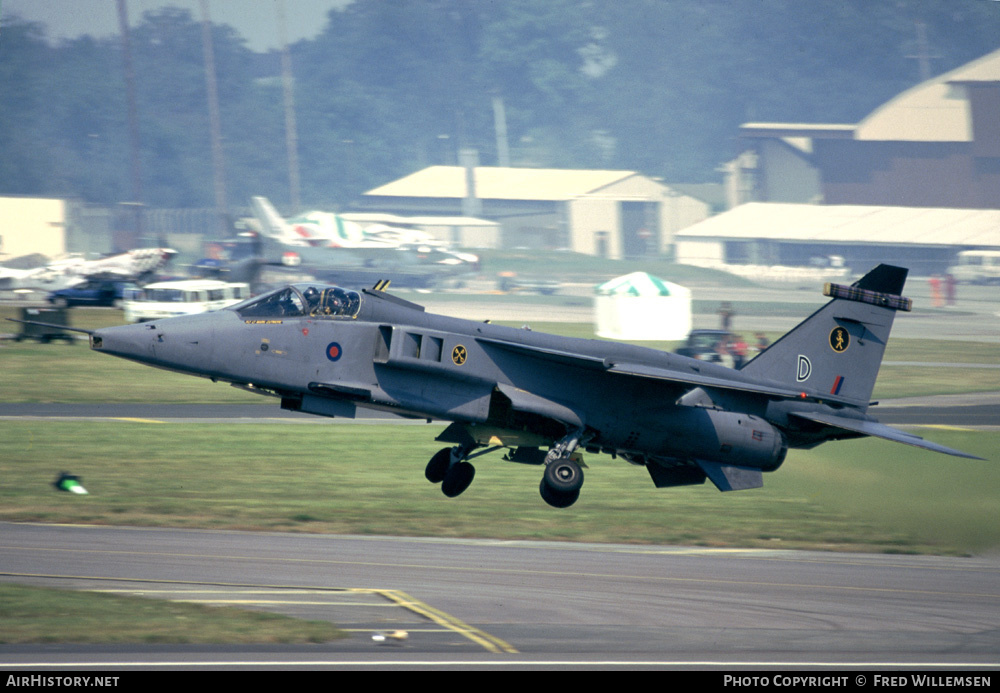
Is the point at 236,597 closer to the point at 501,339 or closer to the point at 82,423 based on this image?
the point at 501,339

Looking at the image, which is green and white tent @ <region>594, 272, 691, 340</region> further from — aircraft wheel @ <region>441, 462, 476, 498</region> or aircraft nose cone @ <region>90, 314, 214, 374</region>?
aircraft nose cone @ <region>90, 314, 214, 374</region>

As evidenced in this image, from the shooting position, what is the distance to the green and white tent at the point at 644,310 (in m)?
56.7

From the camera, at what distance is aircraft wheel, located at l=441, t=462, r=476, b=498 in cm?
1989

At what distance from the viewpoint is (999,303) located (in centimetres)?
8100

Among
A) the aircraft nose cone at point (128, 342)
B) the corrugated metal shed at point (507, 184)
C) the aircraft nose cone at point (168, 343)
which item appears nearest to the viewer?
the aircraft nose cone at point (128, 342)

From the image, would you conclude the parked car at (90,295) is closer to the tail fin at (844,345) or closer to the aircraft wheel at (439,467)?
the aircraft wheel at (439,467)

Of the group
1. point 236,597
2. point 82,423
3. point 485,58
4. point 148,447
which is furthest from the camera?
point 485,58

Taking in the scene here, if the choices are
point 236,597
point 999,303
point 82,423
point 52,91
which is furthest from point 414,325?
point 52,91

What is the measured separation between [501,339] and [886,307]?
768 centimetres

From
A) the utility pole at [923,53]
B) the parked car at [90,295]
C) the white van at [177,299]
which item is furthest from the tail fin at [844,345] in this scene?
the utility pole at [923,53]

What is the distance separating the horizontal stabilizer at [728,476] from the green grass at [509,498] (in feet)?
3.32

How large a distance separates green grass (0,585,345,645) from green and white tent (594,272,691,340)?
4405 cm

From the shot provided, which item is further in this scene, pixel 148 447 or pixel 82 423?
pixel 82 423

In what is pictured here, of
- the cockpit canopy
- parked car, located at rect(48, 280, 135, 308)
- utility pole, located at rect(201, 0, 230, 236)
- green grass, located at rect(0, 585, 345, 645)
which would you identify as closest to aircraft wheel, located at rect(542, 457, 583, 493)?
the cockpit canopy
